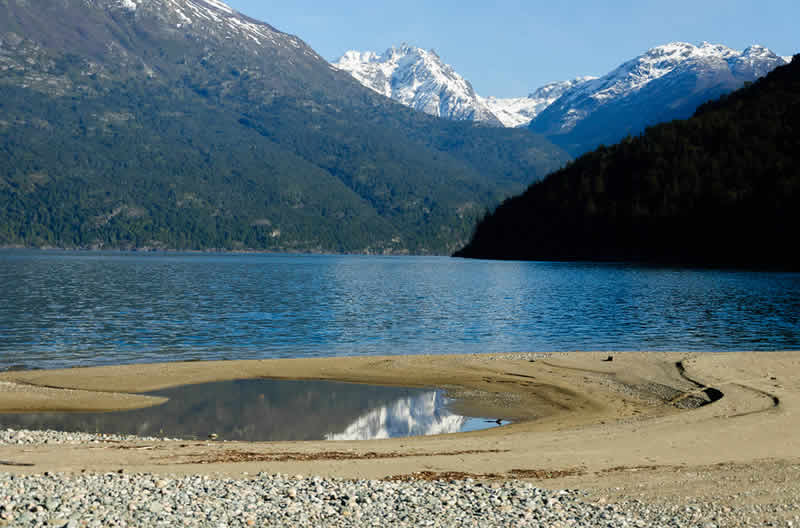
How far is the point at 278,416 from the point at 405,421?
5.20 m

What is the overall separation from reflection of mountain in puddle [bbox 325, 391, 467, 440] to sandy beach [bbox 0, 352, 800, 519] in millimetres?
1591

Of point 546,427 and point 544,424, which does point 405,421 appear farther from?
point 546,427

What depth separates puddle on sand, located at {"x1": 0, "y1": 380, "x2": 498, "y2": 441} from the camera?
27.1 m

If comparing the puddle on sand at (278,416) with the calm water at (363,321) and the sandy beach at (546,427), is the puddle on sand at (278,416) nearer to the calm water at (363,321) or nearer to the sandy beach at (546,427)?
the sandy beach at (546,427)

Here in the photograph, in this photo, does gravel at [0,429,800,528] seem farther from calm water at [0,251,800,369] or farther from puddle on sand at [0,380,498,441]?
calm water at [0,251,800,369]

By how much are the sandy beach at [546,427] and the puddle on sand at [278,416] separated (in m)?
1.59

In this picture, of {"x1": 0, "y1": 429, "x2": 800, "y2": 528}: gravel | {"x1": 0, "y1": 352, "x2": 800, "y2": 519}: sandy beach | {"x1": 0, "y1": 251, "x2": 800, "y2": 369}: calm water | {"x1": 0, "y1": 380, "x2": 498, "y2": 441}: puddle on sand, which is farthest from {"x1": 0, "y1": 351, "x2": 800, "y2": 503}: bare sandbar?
{"x1": 0, "y1": 251, "x2": 800, "y2": 369}: calm water

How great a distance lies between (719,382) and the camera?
33.7 m

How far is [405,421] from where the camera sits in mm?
29125

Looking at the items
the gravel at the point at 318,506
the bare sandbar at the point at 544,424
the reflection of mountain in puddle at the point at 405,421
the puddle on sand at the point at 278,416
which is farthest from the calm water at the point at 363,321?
the gravel at the point at 318,506

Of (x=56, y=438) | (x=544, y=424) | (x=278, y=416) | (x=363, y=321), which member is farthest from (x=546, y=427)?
(x=363, y=321)

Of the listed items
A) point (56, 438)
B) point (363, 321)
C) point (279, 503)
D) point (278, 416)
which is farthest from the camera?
point (363, 321)

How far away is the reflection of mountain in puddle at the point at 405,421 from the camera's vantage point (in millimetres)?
27098

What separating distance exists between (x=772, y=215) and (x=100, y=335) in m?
176
